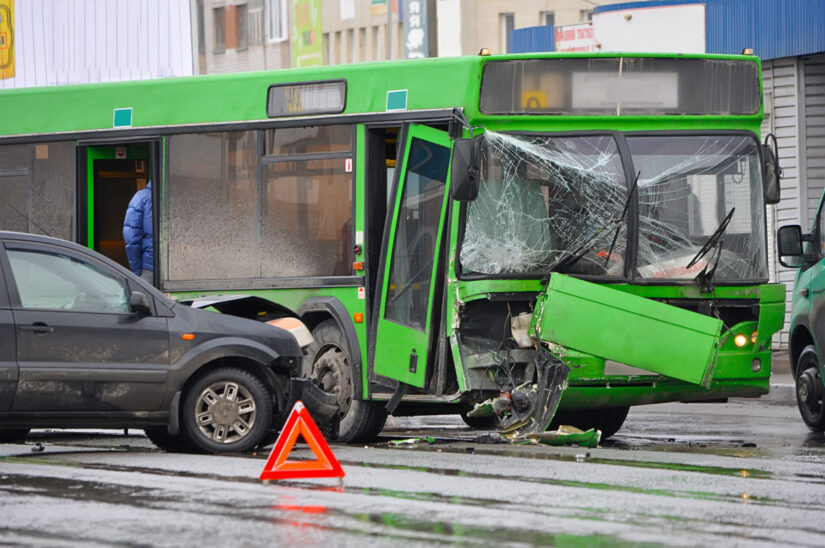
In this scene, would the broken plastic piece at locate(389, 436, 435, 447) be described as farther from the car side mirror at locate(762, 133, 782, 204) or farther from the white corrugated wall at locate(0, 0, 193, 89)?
the white corrugated wall at locate(0, 0, 193, 89)

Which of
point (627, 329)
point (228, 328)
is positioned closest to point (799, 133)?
point (627, 329)

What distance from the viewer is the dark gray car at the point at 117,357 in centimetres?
1198

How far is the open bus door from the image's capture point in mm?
15852

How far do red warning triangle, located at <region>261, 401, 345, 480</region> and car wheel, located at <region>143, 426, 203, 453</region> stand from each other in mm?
2293

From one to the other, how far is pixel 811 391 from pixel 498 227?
11.2 ft

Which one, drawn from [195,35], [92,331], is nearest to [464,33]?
[195,35]

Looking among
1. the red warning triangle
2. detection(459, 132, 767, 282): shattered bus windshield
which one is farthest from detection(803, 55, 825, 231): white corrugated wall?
the red warning triangle

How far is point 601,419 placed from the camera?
15180 mm

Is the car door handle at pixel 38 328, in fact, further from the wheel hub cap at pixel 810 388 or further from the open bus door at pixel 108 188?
the wheel hub cap at pixel 810 388

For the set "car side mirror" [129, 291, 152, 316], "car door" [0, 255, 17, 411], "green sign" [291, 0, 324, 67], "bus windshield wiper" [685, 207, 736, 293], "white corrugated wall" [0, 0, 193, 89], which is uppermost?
"green sign" [291, 0, 324, 67]

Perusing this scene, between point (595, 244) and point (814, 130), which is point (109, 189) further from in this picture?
point (814, 130)

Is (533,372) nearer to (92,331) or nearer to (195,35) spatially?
(92,331)

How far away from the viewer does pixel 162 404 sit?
40.3 feet

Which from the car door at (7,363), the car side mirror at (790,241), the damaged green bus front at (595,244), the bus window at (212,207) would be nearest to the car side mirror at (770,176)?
the damaged green bus front at (595,244)
